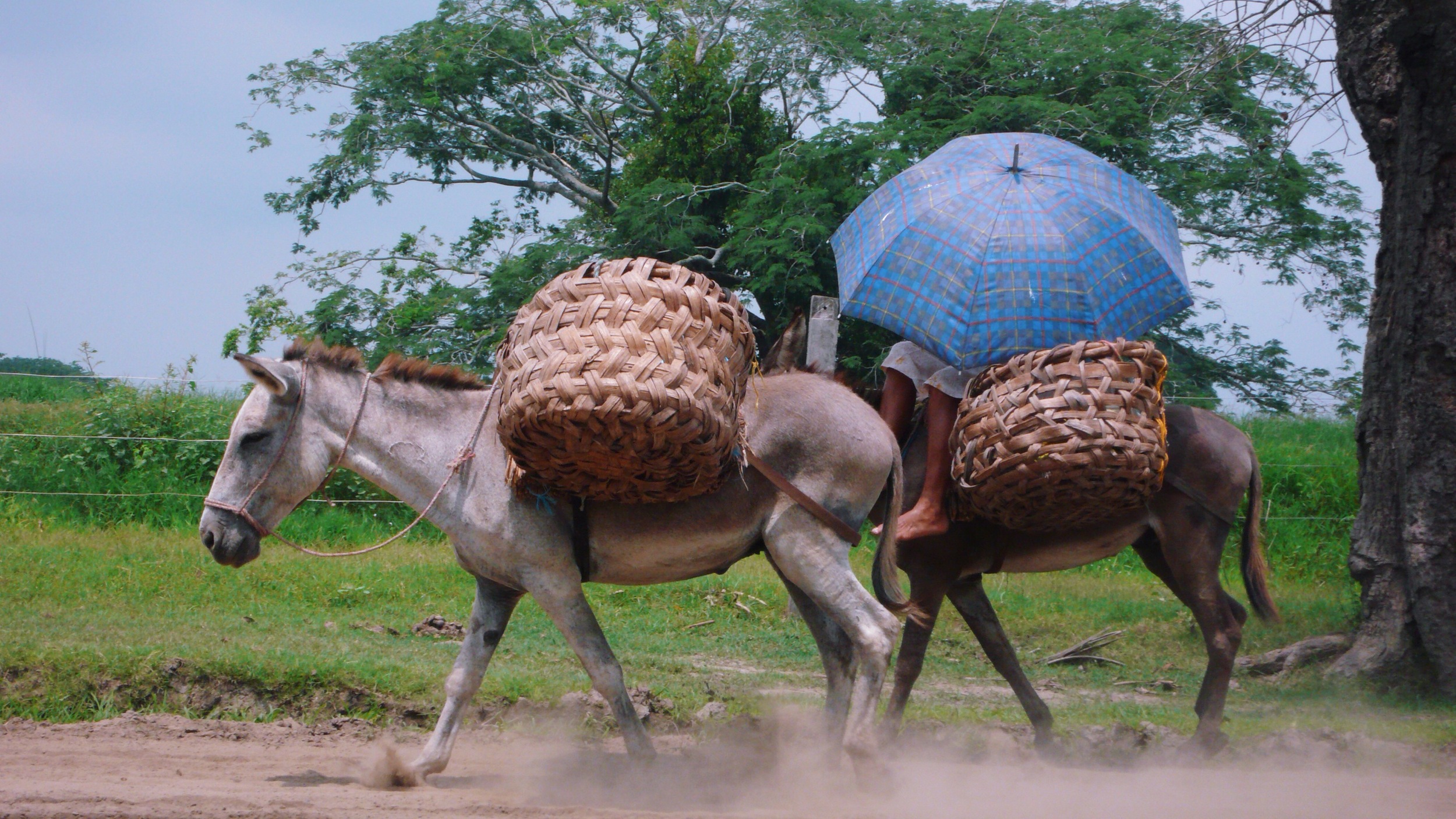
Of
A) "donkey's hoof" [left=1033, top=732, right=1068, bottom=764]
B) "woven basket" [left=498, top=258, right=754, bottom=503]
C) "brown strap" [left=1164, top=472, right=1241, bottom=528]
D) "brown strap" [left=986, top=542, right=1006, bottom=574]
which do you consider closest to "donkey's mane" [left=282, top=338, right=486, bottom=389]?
"woven basket" [left=498, top=258, right=754, bottom=503]

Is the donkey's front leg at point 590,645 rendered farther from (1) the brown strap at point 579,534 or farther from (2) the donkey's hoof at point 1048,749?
(2) the donkey's hoof at point 1048,749

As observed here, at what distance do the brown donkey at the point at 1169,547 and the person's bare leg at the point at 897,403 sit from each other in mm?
94

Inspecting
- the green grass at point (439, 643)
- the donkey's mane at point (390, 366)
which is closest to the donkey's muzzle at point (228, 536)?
the donkey's mane at point (390, 366)

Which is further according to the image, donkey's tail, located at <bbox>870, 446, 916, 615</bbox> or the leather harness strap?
donkey's tail, located at <bbox>870, 446, 916, 615</bbox>

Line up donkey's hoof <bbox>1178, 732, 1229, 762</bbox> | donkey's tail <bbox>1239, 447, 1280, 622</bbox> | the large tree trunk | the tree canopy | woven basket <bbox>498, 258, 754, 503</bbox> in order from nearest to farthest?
woven basket <bbox>498, 258, 754, 503</bbox> < donkey's hoof <bbox>1178, 732, 1229, 762</bbox> < donkey's tail <bbox>1239, 447, 1280, 622</bbox> < the large tree trunk < the tree canopy

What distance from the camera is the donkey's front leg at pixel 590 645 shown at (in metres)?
4.28

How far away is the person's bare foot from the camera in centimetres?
491

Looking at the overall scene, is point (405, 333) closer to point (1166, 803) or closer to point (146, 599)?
point (146, 599)

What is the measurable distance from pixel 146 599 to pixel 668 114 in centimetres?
1129

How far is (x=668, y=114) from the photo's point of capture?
1684 centimetres

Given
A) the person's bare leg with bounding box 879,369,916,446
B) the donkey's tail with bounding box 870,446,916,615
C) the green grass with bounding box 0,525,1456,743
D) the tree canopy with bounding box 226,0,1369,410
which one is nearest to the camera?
the donkey's tail with bounding box 870,446,916,615

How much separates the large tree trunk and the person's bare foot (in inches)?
138

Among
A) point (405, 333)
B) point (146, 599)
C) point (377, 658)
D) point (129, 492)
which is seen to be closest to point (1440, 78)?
point (377, 658)

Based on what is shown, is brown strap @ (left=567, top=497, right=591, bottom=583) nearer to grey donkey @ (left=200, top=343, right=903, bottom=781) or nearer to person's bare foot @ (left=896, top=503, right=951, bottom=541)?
grey donkey @ (left=200, top=343, right=903, bottom=781)
